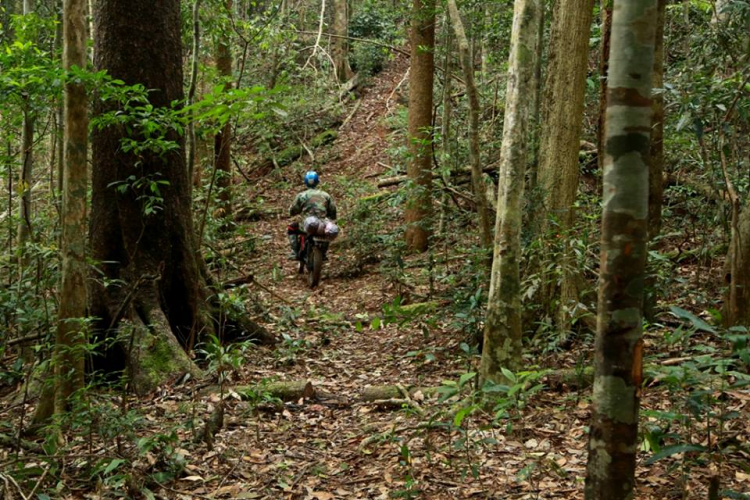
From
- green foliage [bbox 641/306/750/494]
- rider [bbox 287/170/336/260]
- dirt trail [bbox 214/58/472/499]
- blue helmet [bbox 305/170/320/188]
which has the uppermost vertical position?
blue helmet [bbox 305/170/320/188]

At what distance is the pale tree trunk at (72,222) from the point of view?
14.2 feet

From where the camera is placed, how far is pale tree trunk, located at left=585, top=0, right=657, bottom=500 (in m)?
Answer: 2.38

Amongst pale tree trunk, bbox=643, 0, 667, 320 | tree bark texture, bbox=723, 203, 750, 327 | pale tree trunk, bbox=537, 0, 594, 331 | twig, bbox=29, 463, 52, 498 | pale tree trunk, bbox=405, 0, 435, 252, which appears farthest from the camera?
pale tree trunk, bbox=405, 0, 435, 252

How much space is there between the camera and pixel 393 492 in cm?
387

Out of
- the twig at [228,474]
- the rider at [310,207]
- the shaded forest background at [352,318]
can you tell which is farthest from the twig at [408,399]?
the rider at [310,207]

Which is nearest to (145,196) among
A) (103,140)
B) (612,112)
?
(103,140)

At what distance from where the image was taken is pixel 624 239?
2.39 m

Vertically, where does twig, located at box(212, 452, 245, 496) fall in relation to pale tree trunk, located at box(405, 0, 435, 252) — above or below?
below

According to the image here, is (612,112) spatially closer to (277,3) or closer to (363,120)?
(277,3)

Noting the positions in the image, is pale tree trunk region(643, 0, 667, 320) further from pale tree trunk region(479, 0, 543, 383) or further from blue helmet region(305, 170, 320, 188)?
blue helmet region(305, 170, 320, 188)

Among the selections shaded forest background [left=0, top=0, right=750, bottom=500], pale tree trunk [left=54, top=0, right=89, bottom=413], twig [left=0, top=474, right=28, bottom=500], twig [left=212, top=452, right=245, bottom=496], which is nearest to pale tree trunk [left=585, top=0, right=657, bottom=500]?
shaded forest background [left=0, top=0, right=750, bottom=500]

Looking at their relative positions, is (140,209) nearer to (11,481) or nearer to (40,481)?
(40,481)

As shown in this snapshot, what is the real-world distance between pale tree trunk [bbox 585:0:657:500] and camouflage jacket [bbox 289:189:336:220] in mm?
9298

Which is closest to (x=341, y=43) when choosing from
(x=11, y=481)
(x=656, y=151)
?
(x=656, y=151)
